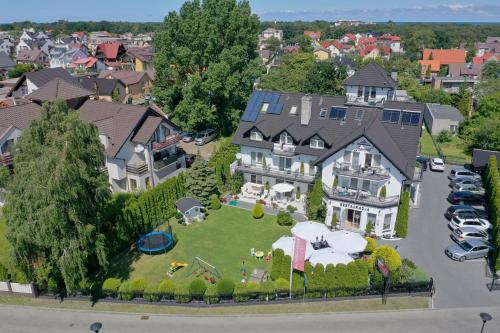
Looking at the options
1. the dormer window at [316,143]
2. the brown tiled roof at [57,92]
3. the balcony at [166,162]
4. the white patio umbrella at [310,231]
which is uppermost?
the brown tiled roof at [57,92]

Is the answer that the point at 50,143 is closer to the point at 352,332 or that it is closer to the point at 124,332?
the point at 124,332

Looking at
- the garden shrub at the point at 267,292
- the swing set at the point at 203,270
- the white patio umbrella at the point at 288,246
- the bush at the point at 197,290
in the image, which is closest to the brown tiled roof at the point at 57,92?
the swing set at the point at 203,270

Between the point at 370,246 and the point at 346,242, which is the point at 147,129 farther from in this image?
the point at 370,246

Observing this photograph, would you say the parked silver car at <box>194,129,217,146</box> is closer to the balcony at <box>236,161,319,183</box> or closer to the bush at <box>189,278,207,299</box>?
the balcony at <box>236,161,319,183</box>

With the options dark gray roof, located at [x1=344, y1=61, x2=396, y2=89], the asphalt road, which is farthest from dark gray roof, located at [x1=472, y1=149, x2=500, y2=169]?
the asphalt road

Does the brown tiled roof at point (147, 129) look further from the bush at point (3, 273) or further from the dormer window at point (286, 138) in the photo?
the bush at point (3, 273)

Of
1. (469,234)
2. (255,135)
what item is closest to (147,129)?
(255,135)
